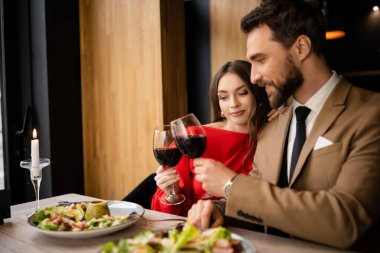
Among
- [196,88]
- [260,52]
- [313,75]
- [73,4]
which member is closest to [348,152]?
[313,75]

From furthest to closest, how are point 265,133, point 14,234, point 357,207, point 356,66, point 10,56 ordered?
1. point 356,66
2. point 10,56
3. point 265,133
4. point 14,234
5. point 357,207

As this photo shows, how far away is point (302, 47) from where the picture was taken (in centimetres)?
155

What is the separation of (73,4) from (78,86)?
2.59ft

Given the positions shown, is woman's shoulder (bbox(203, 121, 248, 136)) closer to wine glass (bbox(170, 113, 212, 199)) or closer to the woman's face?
the woman's face

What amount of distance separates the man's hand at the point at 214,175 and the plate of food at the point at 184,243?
28cm

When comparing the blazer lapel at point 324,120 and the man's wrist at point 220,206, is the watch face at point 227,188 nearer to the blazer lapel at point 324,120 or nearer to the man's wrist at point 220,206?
the man's wrist at point 220,206

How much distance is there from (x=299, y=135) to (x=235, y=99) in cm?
57

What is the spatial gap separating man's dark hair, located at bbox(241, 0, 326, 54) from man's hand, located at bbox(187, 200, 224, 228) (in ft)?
2.44

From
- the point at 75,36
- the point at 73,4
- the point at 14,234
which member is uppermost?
the point at 73,4

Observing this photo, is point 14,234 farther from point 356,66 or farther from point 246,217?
point 356,66

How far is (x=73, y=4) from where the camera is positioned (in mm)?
3586

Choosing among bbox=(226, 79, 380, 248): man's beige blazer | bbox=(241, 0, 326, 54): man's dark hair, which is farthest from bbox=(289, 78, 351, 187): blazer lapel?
bbox=(241, 0, 326, 54): man's dark hair

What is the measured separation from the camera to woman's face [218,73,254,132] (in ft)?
6.59

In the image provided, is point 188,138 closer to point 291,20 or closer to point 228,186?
point 228,186
